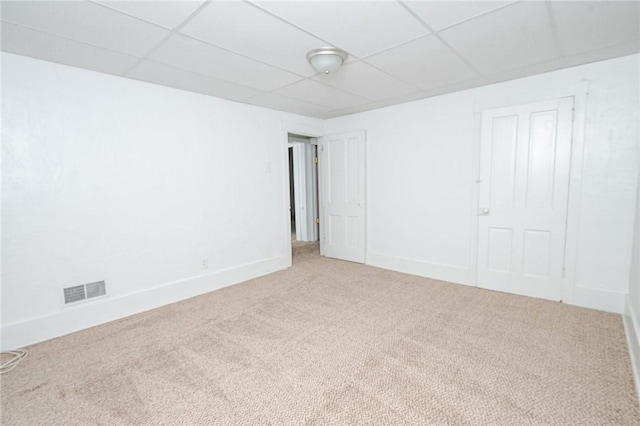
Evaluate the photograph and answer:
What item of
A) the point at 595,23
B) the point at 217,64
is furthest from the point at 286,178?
the point at 595,23

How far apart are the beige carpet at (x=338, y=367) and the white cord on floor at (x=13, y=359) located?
0.18 ft

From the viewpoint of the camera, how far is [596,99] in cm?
287

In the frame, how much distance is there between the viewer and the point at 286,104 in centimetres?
409

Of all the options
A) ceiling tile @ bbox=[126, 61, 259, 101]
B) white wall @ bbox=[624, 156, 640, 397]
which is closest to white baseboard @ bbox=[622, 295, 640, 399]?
white wall @ bbox=[624, 156, 640, 397]

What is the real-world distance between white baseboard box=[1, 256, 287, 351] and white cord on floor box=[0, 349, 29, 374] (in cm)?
7

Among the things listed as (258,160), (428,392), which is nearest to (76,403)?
(428,392)

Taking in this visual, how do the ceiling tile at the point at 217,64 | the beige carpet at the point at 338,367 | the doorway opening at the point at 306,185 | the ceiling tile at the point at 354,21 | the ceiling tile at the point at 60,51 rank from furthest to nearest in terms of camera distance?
the doorway opening at the point at 306,185 < the ceiling tile at the point at 217,64 < the ceiling tile at the point at 60,51 < the ceiling tile at the point at 354,21 < the beige carpet at the point at 338,367

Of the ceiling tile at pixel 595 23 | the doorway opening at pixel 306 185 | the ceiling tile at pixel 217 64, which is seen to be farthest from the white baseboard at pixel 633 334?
the doorway opening at pixel 306 185

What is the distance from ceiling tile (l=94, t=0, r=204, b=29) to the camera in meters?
1.80

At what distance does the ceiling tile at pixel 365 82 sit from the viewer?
2.91 m

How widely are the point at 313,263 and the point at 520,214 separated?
2.97 metres

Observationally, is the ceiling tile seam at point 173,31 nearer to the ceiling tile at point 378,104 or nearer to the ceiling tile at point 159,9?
the ceiling tile at point 159,9

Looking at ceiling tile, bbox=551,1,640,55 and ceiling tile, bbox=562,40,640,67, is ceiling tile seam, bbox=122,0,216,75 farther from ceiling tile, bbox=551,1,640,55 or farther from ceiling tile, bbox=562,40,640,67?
ceiling tile, bbox=562,40,640,67

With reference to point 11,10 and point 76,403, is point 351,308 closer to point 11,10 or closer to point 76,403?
point 76,403
